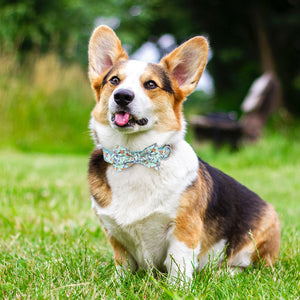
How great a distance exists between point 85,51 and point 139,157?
12723mm

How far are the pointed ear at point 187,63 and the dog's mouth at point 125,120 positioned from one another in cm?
39

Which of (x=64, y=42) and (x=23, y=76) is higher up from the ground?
(x=64, y=42)

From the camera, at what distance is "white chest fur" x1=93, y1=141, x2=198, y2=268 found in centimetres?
224

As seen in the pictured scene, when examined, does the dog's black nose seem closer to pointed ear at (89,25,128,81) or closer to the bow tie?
the bow tie

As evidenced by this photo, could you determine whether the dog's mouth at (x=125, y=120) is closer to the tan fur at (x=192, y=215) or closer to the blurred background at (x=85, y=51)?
the tan fur at (x=192, y=215)

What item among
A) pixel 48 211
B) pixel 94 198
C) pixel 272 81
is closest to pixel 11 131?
pixel 48 211

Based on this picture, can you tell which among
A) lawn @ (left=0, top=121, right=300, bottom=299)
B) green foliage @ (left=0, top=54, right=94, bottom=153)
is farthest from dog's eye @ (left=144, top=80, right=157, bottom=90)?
green foliage @ (left=0, top=54, right=94, bottom=153)

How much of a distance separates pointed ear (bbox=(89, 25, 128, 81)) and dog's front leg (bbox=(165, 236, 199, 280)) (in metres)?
1.17

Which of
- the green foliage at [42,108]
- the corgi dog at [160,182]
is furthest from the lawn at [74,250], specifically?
the green foliage at [42,108]

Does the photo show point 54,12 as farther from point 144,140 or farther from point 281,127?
point 144,140

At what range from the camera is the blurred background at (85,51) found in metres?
8.97

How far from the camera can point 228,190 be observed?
2705 mm

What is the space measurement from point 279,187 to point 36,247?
3975 millimetres

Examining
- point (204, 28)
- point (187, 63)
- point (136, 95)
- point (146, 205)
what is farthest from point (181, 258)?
point (204, 28)
